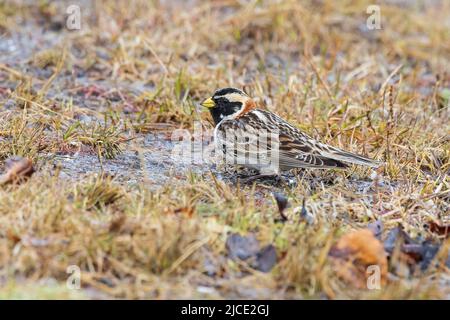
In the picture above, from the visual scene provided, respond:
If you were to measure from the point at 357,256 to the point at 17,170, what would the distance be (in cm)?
246

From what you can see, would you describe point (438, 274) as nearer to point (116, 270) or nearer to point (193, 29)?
point (116, 270)

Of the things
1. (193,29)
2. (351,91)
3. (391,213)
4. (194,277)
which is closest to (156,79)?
(193,29)

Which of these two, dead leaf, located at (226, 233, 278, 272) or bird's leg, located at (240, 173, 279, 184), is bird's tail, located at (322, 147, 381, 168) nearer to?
bird's leg, located at (240, 173, 279, 184)

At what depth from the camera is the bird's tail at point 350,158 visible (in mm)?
6477

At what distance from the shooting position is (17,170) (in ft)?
19.0

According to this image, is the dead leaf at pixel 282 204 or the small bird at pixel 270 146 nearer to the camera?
the dead leaf at pixel 282 204

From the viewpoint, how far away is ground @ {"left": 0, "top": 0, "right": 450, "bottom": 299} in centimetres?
485

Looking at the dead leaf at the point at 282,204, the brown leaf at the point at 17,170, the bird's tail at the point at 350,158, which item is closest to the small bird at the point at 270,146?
the bird's tail at the point at 350,158

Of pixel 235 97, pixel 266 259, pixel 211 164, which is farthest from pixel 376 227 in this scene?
pixel 235 97

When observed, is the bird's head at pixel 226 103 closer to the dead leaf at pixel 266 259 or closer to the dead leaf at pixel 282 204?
the dead leaf at pixel 282 204

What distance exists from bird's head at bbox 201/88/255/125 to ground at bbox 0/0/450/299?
528mm

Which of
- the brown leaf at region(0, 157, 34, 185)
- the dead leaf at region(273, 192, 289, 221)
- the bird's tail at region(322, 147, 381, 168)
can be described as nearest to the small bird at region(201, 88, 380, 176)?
the bird's tail at region(322, 147, 381, 168)

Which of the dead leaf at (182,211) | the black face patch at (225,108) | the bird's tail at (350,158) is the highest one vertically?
the black face patch at (225,108)

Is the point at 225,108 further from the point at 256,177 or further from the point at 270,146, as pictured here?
the point at 256,177
